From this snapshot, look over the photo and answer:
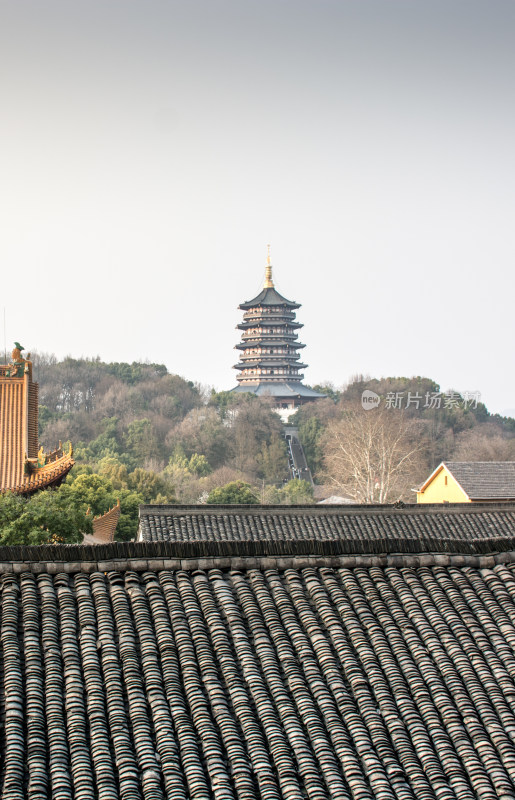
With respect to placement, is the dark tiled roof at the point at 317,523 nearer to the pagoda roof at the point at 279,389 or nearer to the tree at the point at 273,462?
the tree at the point at 273,462

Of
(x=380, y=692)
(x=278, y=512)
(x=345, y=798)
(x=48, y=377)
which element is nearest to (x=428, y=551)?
(x=380, y=692)

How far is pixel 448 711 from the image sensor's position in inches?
186

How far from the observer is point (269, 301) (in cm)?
6919

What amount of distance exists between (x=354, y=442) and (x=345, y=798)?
34116mm

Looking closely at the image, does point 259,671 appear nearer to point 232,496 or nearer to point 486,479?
point 486,479

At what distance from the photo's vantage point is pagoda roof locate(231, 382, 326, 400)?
68188 mm

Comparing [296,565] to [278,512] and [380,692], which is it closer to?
[380,692]

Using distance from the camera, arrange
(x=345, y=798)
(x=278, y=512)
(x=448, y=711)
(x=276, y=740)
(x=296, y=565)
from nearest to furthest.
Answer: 1. (x=345, y=798)
2. (x=276, y=740)
3. (x=448, y=711)
4. (x=296, y=565)
5. (x=278, y=512)

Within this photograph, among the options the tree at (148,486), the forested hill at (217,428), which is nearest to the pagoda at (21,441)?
the tree at (148,486)

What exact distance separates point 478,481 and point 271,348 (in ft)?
162

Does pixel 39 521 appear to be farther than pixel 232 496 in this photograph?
No

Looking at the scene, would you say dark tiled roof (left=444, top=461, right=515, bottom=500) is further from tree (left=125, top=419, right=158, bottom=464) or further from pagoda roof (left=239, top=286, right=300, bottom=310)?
pagoda roof (left=239, top=286, right=300, bottom=310)

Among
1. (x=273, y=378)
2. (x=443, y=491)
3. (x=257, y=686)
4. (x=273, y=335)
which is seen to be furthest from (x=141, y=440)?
(x=257, y=686)

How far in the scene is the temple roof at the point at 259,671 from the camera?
13.9 ft
